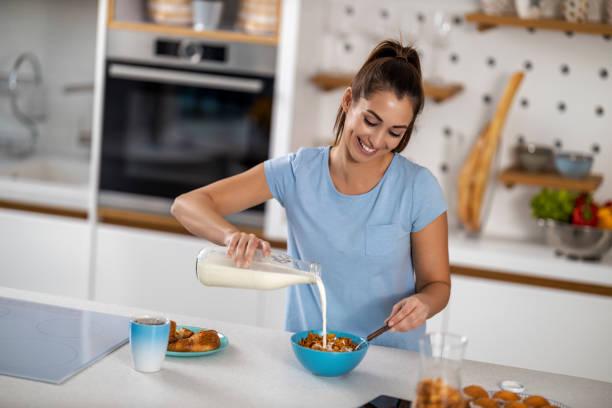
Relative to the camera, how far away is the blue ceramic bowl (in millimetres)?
1580

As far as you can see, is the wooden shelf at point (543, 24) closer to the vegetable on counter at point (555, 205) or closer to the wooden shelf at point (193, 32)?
the vegetable on counter at point (555, 205)

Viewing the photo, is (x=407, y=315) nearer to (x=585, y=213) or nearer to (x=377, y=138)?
(x=377, y=138)

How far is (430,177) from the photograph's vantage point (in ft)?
6.59

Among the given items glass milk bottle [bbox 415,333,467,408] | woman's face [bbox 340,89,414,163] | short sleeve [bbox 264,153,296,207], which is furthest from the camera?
short sleeve [bbox 264,153,296,207]

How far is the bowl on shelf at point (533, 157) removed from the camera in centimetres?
313

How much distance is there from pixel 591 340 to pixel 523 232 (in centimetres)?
55

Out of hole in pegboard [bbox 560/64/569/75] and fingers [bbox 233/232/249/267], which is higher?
hole in pegboard [bbox 560/64/569/75]

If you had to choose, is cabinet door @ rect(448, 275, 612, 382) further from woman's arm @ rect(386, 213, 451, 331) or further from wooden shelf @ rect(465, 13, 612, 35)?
woman's arm @ rect(386, 213, 451, 331)

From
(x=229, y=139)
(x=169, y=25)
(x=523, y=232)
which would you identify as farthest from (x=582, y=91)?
(x=169, y=25)

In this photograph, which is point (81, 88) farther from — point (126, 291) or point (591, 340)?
point (591, 340)

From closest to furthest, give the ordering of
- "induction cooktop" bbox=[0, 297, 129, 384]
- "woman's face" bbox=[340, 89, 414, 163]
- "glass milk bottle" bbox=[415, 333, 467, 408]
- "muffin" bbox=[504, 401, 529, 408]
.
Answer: "glass milk bottle" bbox=[415, 333, 467, 408]
"muffin" bbox=[504, 401, 529, 408]
"induction cooktop" bbox=[0, 297, 129, 384]
"woman's face" bbox=[340, 89, 414, 163]

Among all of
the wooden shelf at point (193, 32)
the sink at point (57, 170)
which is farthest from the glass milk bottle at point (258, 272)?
the sink at point (57, 170)

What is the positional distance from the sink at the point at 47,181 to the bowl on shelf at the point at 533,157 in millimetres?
Answer: 1656

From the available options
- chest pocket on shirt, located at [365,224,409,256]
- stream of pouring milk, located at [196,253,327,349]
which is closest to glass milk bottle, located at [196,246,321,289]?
stream of pouring milk, located at [196,253,327,349]
